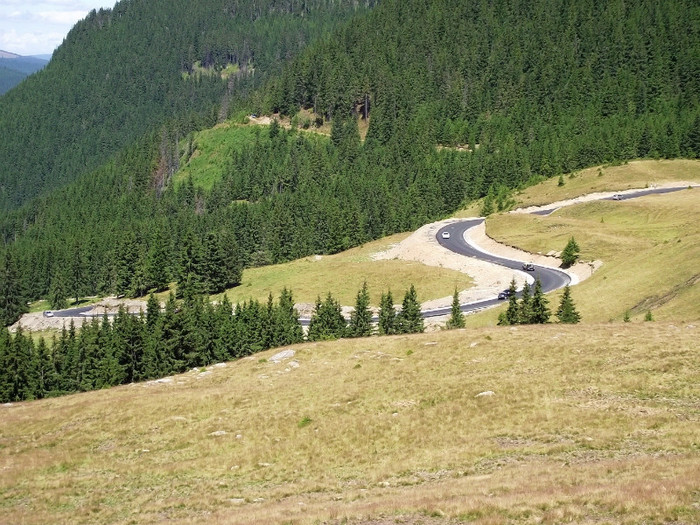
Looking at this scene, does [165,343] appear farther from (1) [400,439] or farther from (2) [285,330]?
(1) [400,439]

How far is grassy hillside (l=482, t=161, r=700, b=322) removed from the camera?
2621 inches

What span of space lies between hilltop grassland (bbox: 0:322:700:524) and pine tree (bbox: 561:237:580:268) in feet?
175

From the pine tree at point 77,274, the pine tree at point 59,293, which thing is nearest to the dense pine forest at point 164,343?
the pine tree at point 59,293

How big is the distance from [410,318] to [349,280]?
3283cm

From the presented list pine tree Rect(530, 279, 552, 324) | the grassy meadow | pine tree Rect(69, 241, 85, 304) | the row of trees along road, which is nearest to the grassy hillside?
the grassy meadow

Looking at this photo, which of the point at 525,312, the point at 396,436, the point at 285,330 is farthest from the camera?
the point at 285,330

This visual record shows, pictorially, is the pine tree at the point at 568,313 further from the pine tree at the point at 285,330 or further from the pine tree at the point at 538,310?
the pine tree at the point at 285,330

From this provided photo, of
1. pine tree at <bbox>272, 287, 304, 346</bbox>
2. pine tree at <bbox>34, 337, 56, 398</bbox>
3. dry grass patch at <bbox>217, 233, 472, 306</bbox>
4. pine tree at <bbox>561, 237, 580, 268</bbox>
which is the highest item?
pine tree at <bbox>561, 237, 580, 268</bbox>

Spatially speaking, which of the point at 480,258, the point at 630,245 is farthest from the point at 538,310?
the point at 480,258

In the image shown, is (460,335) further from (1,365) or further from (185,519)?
(1,365)

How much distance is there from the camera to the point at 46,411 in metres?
47.7

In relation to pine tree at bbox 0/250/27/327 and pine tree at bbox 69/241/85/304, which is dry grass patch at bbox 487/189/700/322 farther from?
pine tree at bbox 0/250/27/327

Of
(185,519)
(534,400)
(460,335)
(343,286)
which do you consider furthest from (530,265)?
(185,519)

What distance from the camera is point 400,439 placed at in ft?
107
